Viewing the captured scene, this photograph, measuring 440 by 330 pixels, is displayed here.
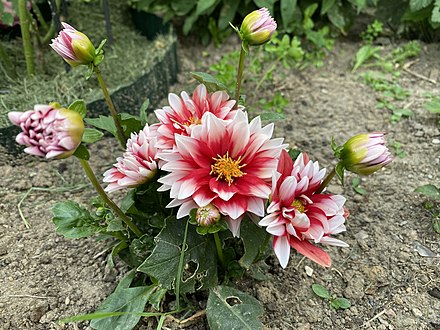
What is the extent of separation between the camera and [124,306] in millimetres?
1242

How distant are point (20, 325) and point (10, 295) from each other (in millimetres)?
96

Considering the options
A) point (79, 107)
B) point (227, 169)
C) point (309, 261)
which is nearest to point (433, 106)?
point (309, 261)

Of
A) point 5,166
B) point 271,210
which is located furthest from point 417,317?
point 5,166

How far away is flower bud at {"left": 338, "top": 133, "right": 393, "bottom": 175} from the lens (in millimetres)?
1031

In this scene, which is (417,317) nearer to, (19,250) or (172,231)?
(172,231)

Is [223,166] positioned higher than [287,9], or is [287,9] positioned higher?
[223,166]

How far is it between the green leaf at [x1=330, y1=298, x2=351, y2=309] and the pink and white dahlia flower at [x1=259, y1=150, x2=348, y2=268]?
1.02 ft

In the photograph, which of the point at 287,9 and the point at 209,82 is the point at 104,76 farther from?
the point at 209,82

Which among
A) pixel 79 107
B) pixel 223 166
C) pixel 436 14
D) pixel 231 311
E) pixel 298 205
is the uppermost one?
pixel 79 107

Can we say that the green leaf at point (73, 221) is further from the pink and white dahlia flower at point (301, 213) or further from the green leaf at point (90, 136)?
the pink and white dahlia flower at point (301, 213)

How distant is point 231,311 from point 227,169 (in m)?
0.33

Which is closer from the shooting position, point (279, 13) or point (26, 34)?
point (26, 34)

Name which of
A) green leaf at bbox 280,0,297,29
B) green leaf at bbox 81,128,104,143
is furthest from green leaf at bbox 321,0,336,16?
green leaf at bbox 81,128,104,143

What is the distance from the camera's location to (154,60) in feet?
7.07
